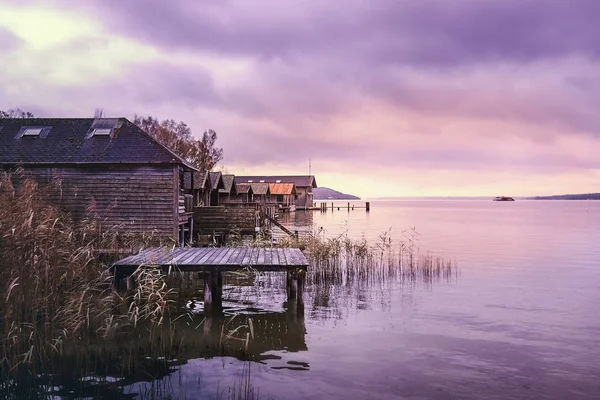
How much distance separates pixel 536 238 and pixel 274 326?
32.4 meters

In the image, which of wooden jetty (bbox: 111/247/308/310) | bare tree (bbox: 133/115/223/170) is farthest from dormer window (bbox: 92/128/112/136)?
bare tree (bbox: 133/115/223/170)

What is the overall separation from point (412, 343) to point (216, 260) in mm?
5115

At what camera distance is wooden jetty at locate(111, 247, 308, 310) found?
11242 mm

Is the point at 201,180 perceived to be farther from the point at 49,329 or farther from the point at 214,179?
the point at 49,329

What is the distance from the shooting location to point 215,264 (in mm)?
11406

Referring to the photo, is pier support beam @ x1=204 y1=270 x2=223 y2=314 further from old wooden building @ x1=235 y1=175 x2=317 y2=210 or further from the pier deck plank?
old wooden building @ x1=235 y1=175 x2=317 y2=210

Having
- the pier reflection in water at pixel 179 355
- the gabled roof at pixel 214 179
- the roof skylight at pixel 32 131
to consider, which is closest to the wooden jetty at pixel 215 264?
the pier reflection in water at pixel 179 355

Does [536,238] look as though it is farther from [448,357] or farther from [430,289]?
[448,357]

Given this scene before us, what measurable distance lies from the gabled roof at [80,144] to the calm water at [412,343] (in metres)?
7.39

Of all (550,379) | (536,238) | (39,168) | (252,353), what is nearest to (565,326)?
(550,379)

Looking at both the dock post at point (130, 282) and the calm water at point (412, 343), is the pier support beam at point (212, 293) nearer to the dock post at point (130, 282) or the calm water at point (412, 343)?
the calm water at point (412, 343)

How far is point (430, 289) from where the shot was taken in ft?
54.4

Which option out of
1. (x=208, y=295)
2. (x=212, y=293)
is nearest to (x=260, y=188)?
(x=212, y=293)

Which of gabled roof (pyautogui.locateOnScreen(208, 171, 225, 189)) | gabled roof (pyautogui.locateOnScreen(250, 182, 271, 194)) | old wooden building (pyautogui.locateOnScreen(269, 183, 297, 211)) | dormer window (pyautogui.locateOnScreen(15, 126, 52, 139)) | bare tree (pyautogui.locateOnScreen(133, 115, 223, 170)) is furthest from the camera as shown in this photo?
old wooden building (pyautogui.locateOnScreen(269, 183, 297, 211))
